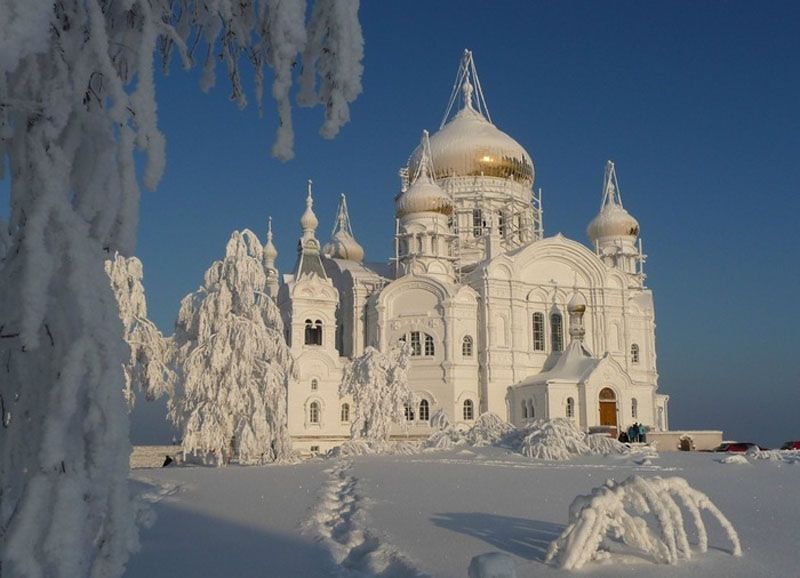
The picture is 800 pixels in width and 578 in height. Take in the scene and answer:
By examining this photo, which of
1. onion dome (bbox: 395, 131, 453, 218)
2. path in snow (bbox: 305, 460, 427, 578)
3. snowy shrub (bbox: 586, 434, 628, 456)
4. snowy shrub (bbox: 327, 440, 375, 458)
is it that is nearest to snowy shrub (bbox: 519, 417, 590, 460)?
snowy shrub (bbox: 586, 434, 628, 456)

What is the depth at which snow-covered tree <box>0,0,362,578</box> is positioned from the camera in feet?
8.67

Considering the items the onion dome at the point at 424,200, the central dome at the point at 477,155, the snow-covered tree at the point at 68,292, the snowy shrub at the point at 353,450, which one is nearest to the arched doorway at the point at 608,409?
the onion dome at the point at 424,200

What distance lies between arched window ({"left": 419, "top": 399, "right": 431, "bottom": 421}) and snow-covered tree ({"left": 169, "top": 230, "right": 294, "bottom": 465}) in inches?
611

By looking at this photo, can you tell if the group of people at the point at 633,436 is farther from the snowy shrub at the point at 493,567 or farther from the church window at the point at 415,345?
the snowy shrub at the point at 493,567

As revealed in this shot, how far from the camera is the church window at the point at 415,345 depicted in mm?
38600

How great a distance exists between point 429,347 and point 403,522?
29.4 m

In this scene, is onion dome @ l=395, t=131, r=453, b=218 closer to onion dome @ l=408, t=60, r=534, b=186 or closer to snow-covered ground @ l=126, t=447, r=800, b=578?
onion dome @ l=408, t=60, r=534, b=186

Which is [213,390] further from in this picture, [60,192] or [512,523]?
[60,192]

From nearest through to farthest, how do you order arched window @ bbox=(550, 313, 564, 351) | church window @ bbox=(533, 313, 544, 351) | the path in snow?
the path in snow
church window @ bbox=(533, 313, 544, 351)
arched window @ bbox=(550, 313, 564, 351)

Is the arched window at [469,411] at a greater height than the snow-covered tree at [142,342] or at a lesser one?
lesser

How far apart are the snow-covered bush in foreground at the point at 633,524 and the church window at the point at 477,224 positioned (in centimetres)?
3869

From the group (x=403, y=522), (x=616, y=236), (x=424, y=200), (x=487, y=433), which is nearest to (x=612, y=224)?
(x=616, y=236)

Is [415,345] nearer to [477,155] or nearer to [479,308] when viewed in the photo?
[479,308]

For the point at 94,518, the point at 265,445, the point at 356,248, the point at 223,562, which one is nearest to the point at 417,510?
the point at 223,562
